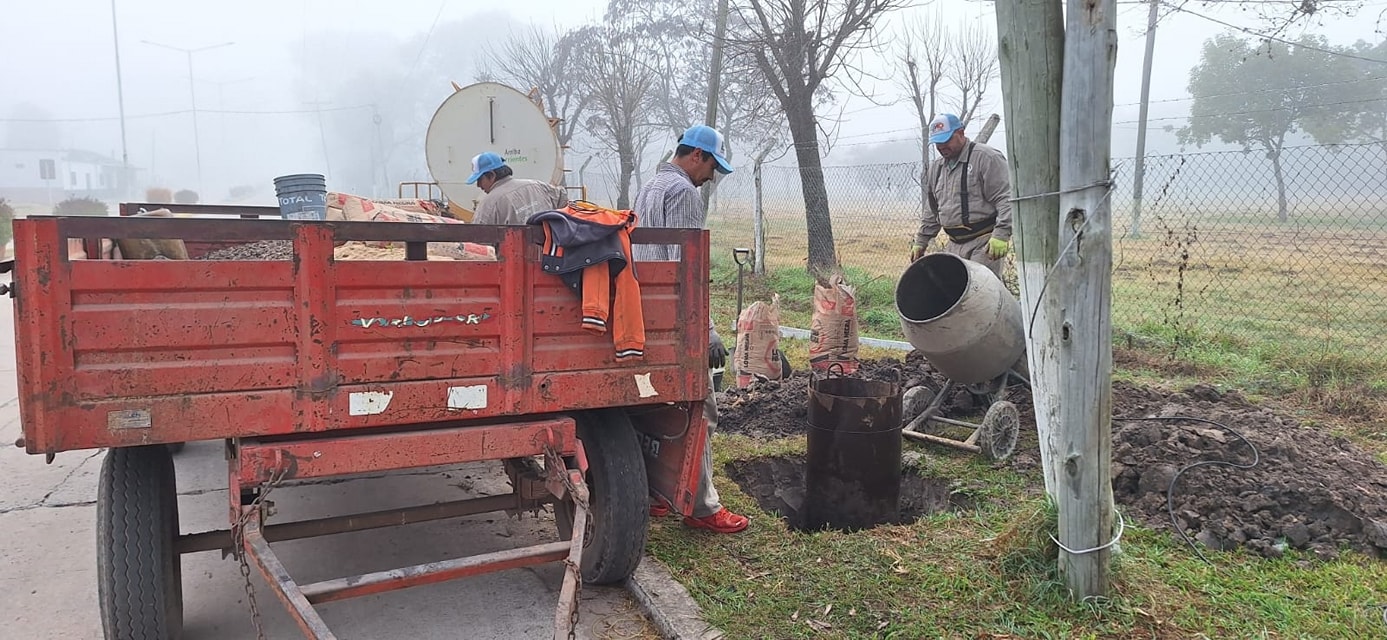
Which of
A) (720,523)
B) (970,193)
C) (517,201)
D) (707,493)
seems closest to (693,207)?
(517,201)

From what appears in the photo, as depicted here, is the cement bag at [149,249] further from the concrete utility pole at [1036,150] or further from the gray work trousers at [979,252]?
the gray work trousers at [979,252]

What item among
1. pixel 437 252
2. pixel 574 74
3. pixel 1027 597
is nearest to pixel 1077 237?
pixel 1027 597

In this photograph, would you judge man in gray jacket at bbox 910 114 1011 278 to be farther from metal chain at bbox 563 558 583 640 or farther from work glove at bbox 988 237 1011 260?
metal chain at bbox 563 558 583 640

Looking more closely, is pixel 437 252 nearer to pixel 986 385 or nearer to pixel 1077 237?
pixel 1077 237

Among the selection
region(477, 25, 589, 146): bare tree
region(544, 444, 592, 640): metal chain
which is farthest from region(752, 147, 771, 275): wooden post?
region(477, 25, 589, 146): bare tree

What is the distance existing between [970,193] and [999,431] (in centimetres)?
185

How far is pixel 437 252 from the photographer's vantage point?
4.52 metres

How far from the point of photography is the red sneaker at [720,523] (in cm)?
425

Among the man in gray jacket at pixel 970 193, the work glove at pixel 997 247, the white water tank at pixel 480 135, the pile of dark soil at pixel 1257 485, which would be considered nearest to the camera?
the pile of dark soil at pixel 1257 485

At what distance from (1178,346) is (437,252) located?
260 inches

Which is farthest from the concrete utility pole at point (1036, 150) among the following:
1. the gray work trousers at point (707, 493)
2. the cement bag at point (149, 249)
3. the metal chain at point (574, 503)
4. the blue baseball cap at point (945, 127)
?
the cement bag at point (149, 249)

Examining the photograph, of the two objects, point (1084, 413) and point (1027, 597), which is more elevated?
point (1084, 413)

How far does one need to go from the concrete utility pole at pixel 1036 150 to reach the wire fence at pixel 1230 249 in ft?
1.36

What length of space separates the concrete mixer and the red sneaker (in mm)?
1677
